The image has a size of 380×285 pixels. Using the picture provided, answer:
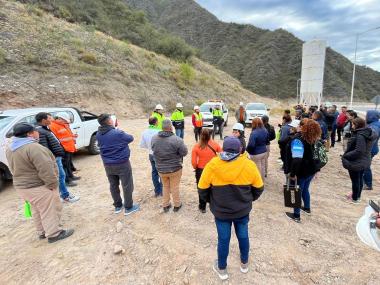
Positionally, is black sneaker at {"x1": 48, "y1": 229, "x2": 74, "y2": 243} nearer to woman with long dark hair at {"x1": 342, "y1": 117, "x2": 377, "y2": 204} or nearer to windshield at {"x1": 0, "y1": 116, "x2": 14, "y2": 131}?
windshield at {"x1": 0, "y1": 116, "x2": 14, "y2": 131}

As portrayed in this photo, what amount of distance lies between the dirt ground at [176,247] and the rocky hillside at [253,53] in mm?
69343

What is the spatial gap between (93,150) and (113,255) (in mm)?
5620

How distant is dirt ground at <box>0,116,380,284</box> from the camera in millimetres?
3119

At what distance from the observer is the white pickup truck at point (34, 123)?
5.43 m

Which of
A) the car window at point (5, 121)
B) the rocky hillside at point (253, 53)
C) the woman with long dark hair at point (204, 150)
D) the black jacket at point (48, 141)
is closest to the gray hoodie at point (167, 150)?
the woman with long dark hair at point (204, 150)

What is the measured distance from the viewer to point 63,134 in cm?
556

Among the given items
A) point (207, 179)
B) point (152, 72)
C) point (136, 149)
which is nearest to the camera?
point (207, 179)

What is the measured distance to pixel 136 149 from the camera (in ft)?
31.2

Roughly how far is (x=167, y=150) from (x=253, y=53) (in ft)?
293

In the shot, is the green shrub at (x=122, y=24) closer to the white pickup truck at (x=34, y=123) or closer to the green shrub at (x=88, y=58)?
the green shrub at (x=88, y=58)

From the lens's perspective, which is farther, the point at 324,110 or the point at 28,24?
the point at 28,24

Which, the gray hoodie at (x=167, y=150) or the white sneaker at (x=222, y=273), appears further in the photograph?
the gray hoodie at (x=167, y=150)

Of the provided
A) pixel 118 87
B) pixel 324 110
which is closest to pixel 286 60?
pixel 118 87

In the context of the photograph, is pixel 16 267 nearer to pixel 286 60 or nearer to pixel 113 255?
pixel 113 255
